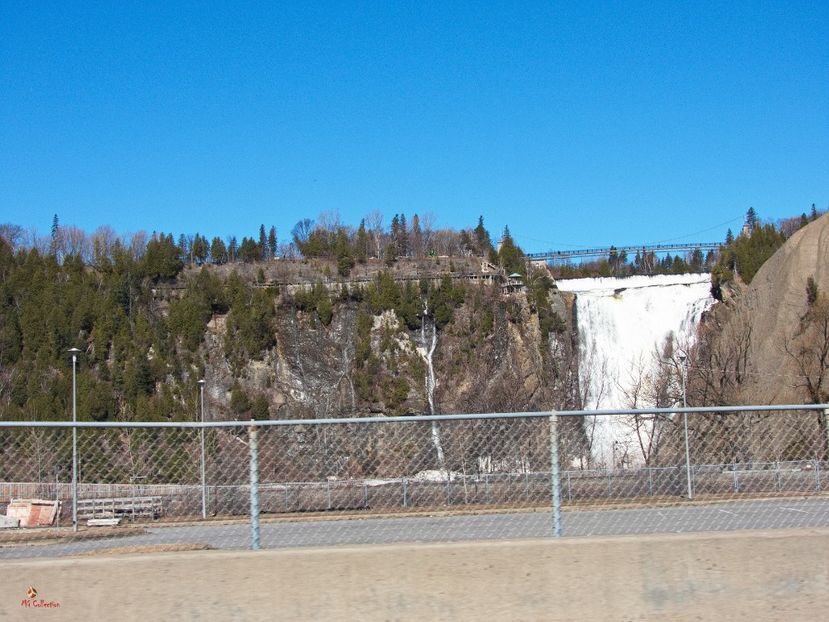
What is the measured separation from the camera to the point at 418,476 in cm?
676

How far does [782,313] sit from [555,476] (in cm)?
3549

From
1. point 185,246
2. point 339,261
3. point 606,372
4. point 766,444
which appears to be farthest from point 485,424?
point 185,246

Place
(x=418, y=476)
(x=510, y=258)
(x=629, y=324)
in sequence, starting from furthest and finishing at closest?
(x=510, y=258), (x=629, y=324), (x=418, y=476)

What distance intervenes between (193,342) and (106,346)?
6722mm

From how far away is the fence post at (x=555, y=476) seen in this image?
244 inches

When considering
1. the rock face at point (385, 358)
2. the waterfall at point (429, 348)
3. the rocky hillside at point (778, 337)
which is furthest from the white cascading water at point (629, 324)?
the rocky hillside at point (778, 337)

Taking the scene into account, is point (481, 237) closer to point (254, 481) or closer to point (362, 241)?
point (362, 241)

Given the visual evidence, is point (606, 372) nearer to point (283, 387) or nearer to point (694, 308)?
point (694, 308)

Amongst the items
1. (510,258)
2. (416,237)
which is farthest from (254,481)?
(416,237)

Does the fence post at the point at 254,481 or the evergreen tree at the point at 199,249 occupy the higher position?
the evergreen tree at the point at 199,249

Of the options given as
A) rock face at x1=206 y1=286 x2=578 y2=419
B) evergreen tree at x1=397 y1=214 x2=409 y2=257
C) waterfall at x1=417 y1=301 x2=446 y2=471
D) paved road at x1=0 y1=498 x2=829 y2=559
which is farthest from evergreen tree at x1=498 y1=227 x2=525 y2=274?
paved road at x1=0 y1=498 x2=829 y2=559

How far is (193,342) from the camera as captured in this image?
216ft

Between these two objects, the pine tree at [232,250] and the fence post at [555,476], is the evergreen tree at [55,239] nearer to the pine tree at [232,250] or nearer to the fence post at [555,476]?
the pine tree at [232,250]

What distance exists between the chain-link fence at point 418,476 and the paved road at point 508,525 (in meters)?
0.02
